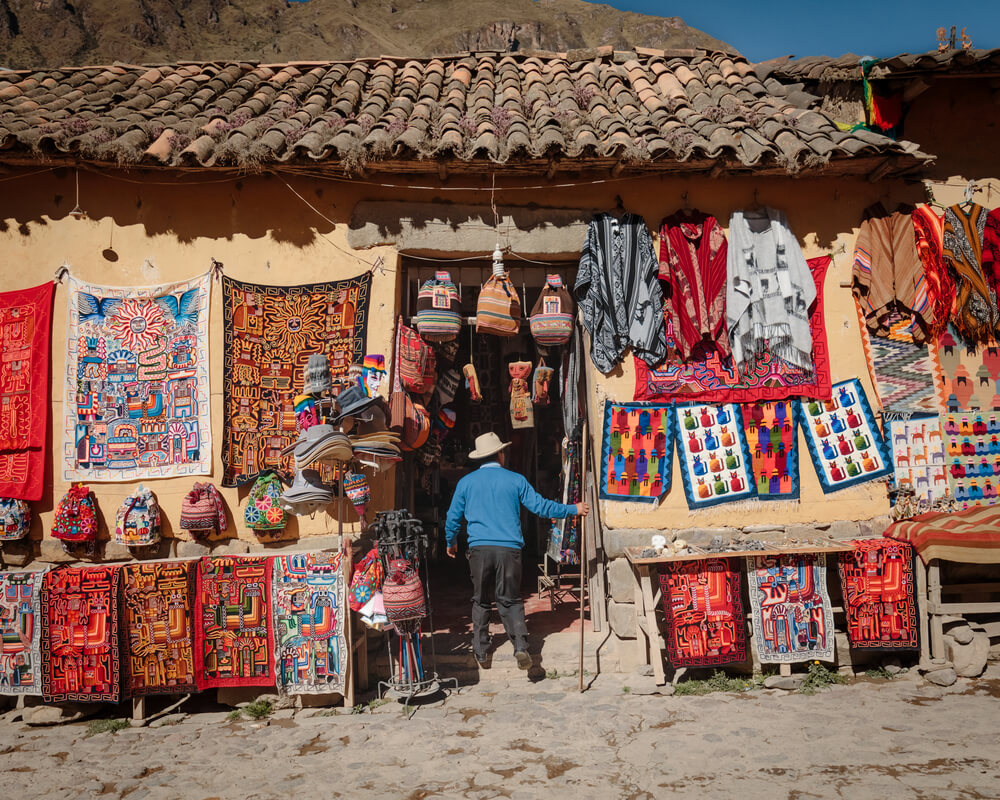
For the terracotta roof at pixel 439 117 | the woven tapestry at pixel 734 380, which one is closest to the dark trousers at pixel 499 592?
the woven tapestry at pixel 734 380

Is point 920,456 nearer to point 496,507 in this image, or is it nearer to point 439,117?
point 496,507

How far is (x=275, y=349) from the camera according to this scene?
6168mm

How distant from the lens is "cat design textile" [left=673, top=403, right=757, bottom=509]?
20.4 ft

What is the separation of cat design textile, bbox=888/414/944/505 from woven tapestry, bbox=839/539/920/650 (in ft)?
2.41

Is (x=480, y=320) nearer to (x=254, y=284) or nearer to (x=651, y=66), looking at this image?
(x=254, y=284)

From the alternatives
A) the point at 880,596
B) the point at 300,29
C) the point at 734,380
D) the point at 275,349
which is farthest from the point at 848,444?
the point at 300,29

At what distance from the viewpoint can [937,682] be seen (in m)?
5.48

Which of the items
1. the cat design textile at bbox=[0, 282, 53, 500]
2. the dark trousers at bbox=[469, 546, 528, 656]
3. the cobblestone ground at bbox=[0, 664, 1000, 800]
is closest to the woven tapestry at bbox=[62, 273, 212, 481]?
the cat design textile at bbox=[0, 282, 53, 500]

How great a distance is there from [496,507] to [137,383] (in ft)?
10.3

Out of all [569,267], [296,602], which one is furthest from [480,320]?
[296,602]

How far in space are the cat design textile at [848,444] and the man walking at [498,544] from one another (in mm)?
2086

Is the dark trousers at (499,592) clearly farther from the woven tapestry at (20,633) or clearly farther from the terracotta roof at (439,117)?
the woven tapestry at (20,633)

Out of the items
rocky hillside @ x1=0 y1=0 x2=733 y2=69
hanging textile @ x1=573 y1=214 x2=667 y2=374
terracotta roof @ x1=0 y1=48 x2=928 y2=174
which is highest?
rocky hillside @ x1=0 y1=0 x2=733 y2=69

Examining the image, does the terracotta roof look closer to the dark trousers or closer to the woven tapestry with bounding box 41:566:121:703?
the dark trousers
